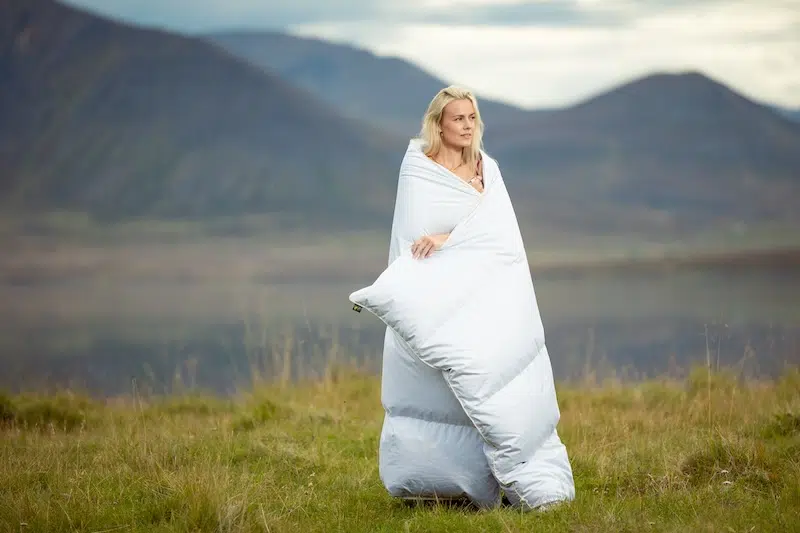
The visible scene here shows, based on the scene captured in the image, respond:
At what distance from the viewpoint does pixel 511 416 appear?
5051 mm

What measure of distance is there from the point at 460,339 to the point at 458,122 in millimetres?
1276

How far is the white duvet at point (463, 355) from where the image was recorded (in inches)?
198

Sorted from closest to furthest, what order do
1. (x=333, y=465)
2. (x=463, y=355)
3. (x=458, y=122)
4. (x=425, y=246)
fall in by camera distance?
(x=463, y=355), (x=425, y=246), (x=458, y=122), (x=333, y=465)

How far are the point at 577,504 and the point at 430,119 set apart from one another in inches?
88.3

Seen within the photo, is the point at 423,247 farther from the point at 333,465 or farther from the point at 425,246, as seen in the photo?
the point at 333,465

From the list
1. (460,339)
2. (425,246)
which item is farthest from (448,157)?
(460,339)

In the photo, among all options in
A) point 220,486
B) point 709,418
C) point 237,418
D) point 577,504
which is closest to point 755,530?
point 577,504

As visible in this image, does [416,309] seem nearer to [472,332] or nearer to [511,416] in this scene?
[472,332]

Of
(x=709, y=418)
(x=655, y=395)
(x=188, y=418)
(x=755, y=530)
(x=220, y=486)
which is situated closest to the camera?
(x=755, y=530)

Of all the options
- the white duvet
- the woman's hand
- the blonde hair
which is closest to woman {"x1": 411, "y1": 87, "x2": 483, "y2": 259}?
the blonde hair

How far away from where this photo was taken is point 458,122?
5.51 metres

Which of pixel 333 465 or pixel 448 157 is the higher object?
pixel 448 157

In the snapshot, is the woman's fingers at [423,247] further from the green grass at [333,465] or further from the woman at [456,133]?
the green grass at [333,465]

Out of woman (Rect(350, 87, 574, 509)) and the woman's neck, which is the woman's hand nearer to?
woman (Rect(350, 87, 574, 509))
